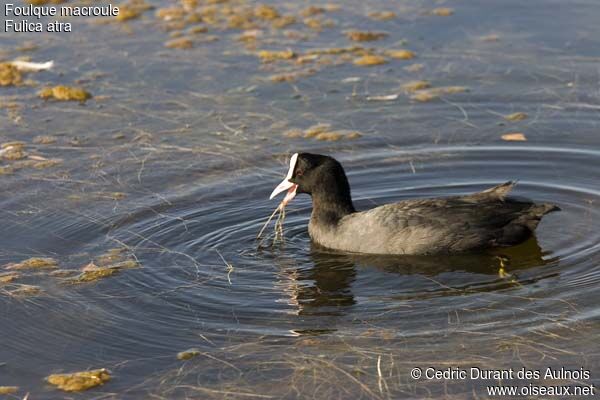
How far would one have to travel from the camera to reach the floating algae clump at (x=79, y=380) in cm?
589

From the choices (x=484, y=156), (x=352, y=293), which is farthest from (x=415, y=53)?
(x=352, y=293)

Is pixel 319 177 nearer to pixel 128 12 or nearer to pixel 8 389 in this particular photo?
pixel 8 389

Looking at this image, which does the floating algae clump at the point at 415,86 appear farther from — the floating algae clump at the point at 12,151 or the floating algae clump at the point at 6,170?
the floating algae clump at the point at 6,170

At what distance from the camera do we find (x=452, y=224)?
306 inches

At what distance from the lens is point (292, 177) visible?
27.1 feet

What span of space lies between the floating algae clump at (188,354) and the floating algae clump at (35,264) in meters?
1.69

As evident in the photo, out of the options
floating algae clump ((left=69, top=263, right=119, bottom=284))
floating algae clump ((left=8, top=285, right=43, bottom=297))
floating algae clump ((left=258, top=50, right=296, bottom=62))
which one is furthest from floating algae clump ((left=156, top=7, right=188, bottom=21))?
floating algae clump ((left=8, top=285, right=43, bottom=297))

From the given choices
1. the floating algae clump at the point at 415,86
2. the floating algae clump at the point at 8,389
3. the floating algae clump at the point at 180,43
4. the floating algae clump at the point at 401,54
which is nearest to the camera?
the floating algae clump at the point at 8,389

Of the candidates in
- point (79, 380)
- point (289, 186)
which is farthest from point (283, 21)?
point (79, 380)

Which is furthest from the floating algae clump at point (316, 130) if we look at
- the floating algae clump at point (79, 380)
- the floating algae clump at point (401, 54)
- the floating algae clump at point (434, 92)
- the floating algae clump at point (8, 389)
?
the floating algae clump at point (8, 389)

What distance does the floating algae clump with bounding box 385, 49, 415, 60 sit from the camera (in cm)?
1127

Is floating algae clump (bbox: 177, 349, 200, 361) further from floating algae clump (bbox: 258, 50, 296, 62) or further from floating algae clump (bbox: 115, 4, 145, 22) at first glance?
floating algae clump (bbox: 115, 4, 145, 22)

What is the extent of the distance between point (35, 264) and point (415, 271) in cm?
247

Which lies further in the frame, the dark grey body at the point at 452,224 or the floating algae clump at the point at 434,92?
the floating algae clump at the point at 434,92
